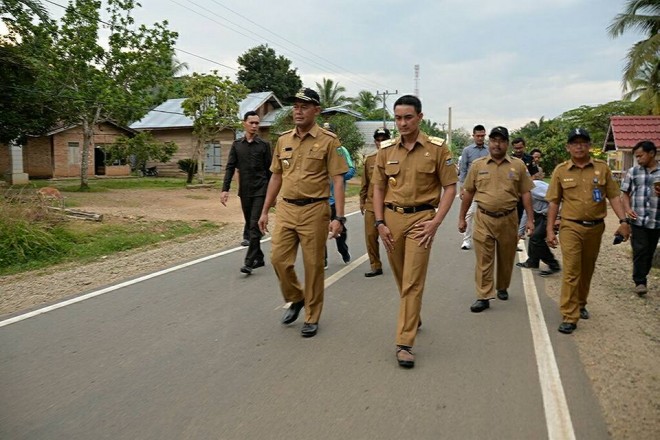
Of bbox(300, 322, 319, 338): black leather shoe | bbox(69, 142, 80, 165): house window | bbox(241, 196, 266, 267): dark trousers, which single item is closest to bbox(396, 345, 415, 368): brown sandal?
bbox(300, 322, 319, 338): black leather shoe

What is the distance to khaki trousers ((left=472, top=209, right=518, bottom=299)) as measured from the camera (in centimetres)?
574

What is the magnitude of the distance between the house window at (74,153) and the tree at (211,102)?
9.21 metres

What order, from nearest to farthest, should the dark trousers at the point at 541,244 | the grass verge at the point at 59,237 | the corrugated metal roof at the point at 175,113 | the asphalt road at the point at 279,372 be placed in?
the asphalt road at the point at 279,372, the dark trousers at the point at 541,244, the grass verge at the point at 59,237, the corrugated metal roof at the point at 175,113

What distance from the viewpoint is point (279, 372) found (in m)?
4.01

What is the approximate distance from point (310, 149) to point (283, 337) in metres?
1.63

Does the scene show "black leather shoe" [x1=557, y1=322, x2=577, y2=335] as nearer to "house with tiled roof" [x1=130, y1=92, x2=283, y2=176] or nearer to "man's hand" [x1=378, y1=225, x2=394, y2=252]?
"man's hand" [x1=378, y1=225, x2=394, y2=252]

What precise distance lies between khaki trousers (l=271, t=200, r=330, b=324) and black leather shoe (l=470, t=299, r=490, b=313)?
172cm

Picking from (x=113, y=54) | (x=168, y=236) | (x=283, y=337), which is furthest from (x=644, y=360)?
(x=113, y=54)

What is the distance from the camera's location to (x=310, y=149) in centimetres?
479

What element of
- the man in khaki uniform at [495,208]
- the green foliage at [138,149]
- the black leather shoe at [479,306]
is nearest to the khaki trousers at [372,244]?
the man in khaki uniform at [495,208]

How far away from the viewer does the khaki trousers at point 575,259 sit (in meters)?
5.11

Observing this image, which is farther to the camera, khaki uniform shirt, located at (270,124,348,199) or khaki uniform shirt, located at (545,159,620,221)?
khaki uniform shirt, located at (545,159,620,221)

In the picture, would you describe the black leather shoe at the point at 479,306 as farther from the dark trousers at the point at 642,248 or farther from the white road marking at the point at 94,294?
the white road marking at the point at 94,294

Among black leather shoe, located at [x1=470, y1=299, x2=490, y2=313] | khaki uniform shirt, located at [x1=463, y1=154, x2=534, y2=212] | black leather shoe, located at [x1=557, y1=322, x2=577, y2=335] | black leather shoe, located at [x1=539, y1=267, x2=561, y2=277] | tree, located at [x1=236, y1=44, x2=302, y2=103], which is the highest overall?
tree, located at [x1=236, y1=44, x2=302, y2=103]
